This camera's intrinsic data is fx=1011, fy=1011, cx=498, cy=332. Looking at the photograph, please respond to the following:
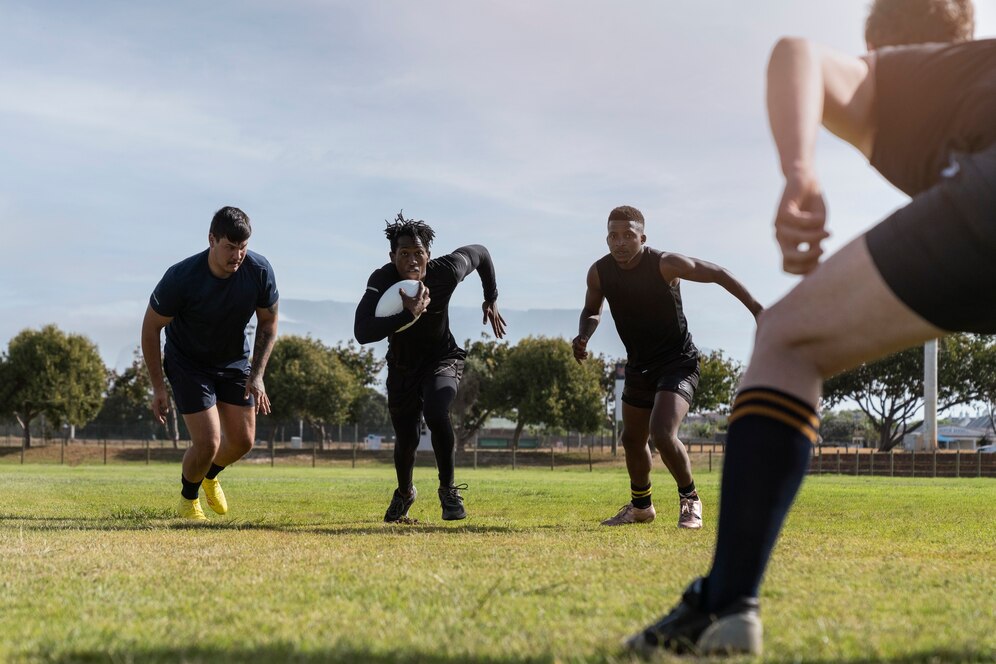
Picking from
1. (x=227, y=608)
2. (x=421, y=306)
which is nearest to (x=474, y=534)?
(x=421, y=306)

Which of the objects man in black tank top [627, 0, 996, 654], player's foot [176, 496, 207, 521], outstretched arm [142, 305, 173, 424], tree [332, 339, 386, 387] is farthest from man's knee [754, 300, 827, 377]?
tree [332, 339, 386, 387]

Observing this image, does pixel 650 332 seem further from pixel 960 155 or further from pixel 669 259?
pixel 960 155

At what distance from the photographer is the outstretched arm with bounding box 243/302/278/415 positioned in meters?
8.59

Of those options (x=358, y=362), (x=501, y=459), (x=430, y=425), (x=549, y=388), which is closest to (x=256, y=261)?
(x=430, y=425)

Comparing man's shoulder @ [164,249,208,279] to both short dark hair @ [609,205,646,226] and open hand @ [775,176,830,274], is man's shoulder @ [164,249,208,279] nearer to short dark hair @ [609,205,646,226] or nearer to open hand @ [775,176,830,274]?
short dark hair @ [609,205,646,226]

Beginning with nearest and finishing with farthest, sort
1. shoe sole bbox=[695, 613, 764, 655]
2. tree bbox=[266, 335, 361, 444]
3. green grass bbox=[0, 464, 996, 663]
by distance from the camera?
shoe sole bbox=[695, 613, 764, 655] < green grass bbox=[0, 464, 996, 663] < tree bbox=[266, 335, 361, 444]

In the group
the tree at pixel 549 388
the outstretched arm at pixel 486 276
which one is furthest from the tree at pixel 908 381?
the outstretched arm at pixel 486 276

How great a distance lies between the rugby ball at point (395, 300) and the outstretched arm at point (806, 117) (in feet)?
16.3

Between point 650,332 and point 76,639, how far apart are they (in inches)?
237

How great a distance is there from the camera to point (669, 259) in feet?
26.8

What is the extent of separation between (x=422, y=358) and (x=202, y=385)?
73.9 inches

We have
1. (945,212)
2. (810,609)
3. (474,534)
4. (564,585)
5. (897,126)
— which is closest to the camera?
(945,212)

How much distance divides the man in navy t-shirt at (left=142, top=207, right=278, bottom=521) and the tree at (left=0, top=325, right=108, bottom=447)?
69218 millimetres

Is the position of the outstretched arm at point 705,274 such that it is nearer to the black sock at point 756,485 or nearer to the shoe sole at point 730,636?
the black sock at point 756,485
